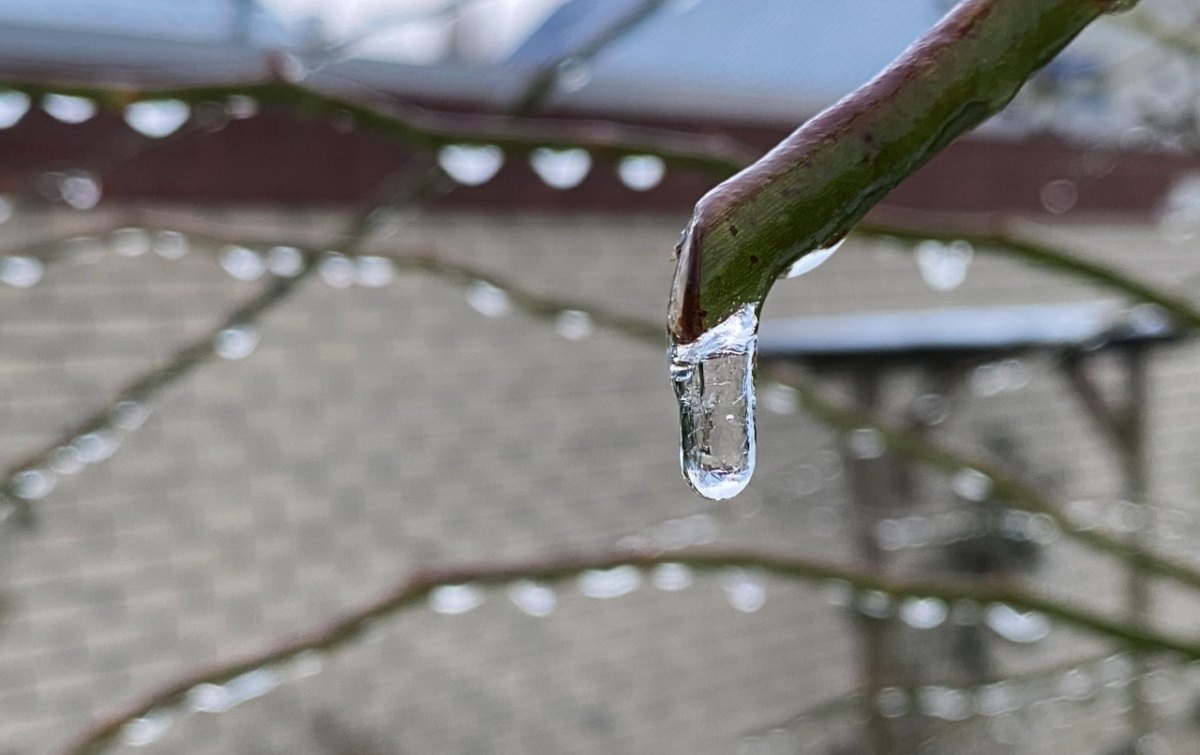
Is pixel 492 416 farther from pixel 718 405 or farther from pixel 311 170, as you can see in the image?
pixel 718 405

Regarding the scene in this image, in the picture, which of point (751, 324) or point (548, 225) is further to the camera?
point (548, 225)

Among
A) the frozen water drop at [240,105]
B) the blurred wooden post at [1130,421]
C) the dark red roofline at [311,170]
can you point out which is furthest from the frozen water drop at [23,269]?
the blurred wooden post at [1130,421]

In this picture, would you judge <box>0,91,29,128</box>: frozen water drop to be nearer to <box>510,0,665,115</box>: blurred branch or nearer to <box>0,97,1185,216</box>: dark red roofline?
<box>0,97,1185,216</box>: dark red roofline

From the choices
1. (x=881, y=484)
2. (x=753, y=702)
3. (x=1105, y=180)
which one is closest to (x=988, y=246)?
(x=881, y=484)

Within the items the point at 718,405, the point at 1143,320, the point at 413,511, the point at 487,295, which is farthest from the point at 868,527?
the point at 718,405

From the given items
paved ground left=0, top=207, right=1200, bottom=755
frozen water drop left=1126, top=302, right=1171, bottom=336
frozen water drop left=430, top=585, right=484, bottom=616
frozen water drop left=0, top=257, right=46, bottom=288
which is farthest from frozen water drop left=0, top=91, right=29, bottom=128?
paved ground left=0, top=207, right=1200, bottom=755

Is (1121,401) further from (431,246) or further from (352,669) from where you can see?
(352,669)

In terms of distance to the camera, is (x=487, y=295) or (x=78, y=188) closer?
(x=487, y=295)
